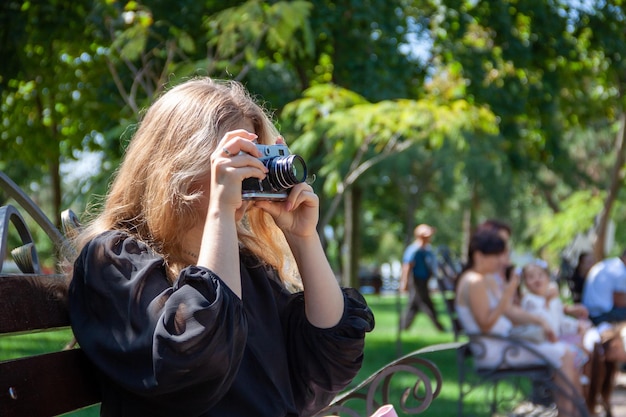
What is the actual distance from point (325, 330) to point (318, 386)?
0.15 meters

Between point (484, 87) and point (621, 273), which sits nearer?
point (621, 273)

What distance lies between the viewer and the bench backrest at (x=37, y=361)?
1.98 meters

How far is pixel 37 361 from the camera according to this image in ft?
6.78

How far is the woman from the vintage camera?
0.13 ft

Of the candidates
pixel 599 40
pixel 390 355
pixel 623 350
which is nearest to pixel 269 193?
pixel 623 350

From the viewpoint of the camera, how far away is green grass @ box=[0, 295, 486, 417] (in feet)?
16.2

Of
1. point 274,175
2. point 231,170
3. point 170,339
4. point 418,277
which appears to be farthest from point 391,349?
point 170,339

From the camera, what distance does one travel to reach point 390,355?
973 centimetres

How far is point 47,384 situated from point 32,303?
0.18 metres

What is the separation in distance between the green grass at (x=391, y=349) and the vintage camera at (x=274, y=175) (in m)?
0.65

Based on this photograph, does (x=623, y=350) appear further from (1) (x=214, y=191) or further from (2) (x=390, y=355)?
(1) (x=214, y=191)

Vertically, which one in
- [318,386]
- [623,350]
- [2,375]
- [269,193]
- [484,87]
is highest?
[484,87]

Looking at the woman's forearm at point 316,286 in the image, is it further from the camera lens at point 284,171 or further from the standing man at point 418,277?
the standing man at point 418,277

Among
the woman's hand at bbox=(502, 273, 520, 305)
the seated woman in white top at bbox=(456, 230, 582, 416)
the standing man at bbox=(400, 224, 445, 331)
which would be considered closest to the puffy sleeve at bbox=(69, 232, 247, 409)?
the seated woman in white top at bbox=(456, 230, 582, 416)
